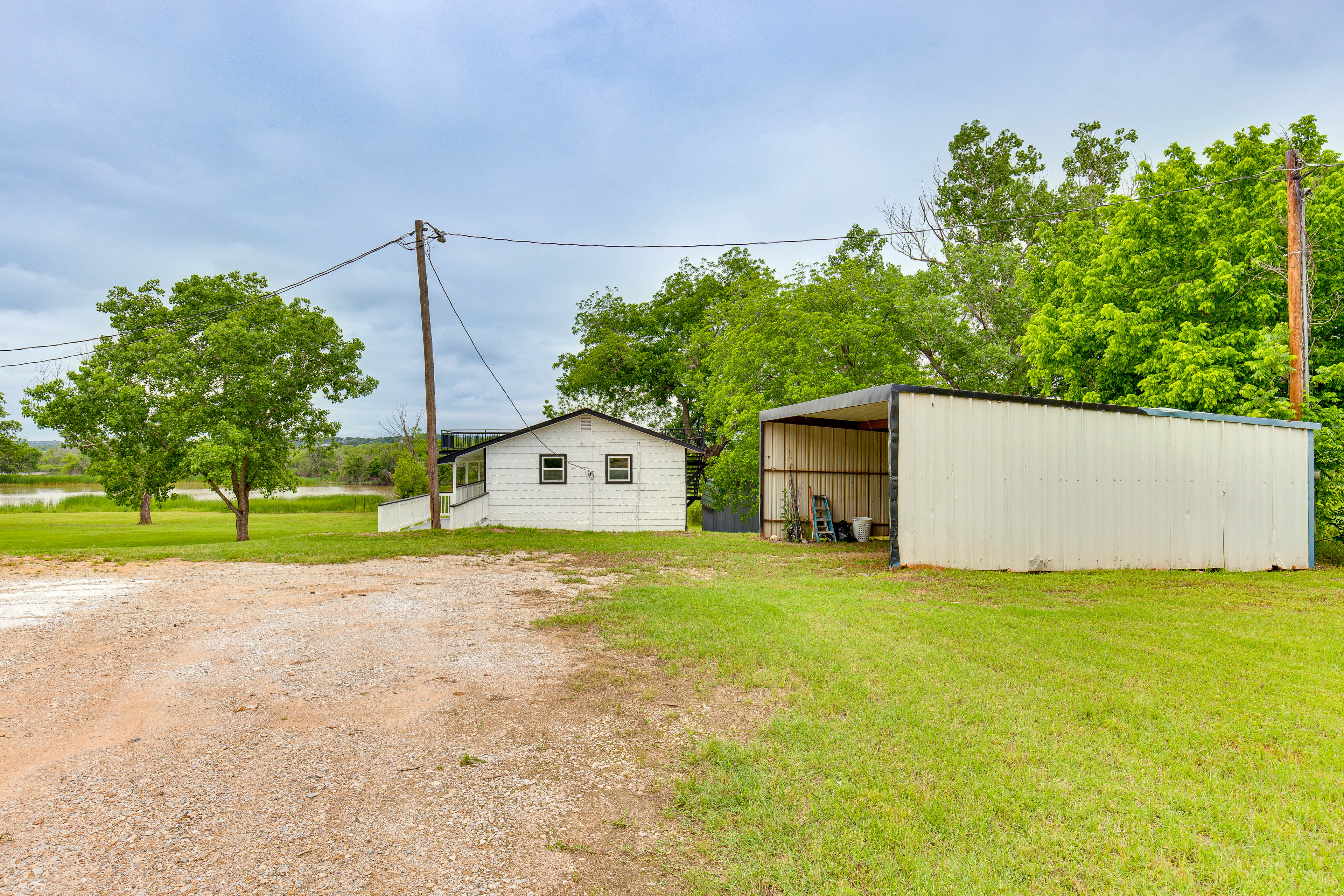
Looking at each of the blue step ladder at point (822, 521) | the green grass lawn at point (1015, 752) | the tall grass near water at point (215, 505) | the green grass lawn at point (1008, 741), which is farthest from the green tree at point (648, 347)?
the green grass lawn at point (1015, 752)

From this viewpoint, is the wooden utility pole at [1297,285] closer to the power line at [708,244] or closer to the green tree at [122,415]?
the power line at [708,244]

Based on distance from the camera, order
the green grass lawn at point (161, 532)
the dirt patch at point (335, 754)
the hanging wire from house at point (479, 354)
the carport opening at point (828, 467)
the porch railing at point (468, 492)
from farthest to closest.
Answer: the porch railing at point (468, 492) < the carport opening at point (828, 467) < the hanging wire from house at point (479, 354) < the green grass lawn at point (161, 532) < the dirt patch at point (335, 754)

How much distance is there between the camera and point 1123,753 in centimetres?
317

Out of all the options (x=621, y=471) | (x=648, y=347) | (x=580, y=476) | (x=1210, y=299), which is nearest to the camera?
(x=1210, y=299)

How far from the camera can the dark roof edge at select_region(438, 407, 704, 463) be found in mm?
19359

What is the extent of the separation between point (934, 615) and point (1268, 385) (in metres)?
12.2

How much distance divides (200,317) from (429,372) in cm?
1113

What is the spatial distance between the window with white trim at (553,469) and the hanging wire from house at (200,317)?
24.6 ft

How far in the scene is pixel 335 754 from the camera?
10.4 ft

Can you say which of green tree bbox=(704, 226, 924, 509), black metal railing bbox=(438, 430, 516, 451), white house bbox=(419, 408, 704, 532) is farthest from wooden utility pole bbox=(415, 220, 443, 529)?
green tree bbox=(704, 226, 924, 509)

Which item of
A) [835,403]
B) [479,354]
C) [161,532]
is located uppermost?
[479,354]

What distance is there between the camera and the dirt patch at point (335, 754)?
2246 mm

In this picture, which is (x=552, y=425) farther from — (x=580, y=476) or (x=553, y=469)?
(x=580, y=476)

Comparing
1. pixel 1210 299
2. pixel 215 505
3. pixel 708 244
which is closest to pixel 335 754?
pixel 708 244
